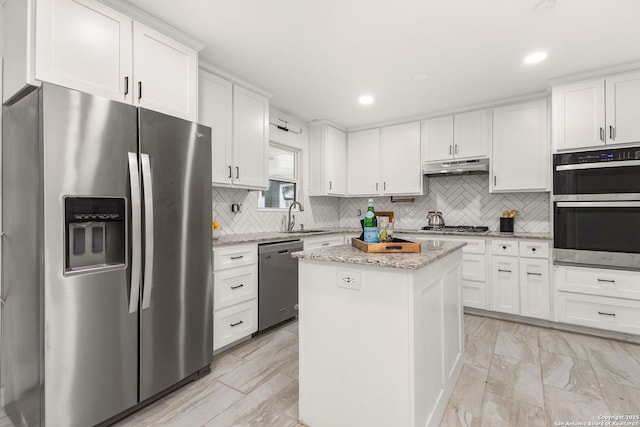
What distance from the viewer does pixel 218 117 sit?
2766 mm

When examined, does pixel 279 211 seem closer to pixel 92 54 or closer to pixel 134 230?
pixel 134 230

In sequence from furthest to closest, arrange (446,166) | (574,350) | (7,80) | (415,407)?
(446,166), (574,350), (7,80), (415,407)

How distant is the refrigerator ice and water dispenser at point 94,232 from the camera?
59.1 inches

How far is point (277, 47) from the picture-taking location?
95.2 inches

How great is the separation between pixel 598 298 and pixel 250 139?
3642 mm

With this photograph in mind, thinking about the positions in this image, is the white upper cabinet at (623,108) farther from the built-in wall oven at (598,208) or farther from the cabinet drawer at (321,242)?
the cabinet drawer at (321,242)

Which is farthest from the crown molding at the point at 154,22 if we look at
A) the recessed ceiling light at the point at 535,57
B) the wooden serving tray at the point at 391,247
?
the recessed ceiling light at the point at 535,57

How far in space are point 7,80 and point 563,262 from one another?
14.9 ft

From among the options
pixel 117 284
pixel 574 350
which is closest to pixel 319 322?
pixel 117 284

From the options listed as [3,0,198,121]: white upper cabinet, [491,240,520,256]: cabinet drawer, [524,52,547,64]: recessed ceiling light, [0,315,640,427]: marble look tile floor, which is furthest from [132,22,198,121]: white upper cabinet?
[491,240,520,256]: cabinet drawer

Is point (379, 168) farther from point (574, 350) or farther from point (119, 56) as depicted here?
point (119, 56)

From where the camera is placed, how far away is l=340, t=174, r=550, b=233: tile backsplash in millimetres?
3604

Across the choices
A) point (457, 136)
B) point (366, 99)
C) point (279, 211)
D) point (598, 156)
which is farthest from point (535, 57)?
point (279, 211)

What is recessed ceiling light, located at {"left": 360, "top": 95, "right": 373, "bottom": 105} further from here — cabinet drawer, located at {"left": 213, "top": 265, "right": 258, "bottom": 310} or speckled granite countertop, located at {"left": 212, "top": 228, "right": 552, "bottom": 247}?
cabinet drawer, located at {"left": 213, "top": 265, "right": 258, "bottom": 310}
